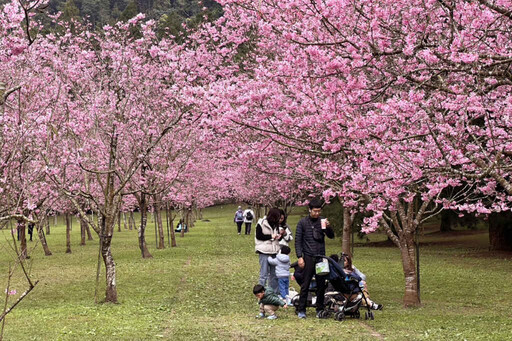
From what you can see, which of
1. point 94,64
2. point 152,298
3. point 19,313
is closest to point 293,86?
point 152,298

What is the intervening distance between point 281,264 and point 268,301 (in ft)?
6.41

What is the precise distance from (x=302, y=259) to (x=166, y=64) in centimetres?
1167

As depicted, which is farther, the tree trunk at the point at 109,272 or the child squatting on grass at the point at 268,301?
the tree trunk at the point at 109,272

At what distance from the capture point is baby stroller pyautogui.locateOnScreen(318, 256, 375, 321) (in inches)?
451

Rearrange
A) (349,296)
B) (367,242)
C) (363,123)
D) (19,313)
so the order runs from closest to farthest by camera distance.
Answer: (363,123) → (349,296) → (19,313) → (367,242)

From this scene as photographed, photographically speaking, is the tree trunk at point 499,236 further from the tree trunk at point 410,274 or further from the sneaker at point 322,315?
the sneaker at point 322,315

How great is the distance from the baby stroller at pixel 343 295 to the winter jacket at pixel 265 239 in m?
1.94

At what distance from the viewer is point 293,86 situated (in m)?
11.8

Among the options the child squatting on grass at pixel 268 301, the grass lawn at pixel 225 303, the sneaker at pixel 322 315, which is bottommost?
the grass lawn at pixel 225 303

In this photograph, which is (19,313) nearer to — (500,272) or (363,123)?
(363,123)

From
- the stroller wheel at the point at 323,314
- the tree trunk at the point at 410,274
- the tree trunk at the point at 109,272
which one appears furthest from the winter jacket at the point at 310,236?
the tree trunk at the point at 109,272

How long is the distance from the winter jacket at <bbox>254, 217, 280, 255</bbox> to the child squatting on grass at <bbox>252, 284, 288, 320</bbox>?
173 cm

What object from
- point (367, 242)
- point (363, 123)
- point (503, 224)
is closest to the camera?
point (363, 123)

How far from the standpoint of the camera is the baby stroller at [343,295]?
37.6 feet
